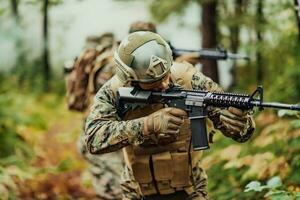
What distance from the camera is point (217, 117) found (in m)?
4.49

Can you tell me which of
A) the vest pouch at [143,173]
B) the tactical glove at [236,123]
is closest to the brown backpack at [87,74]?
the vest pouch at [143,173]

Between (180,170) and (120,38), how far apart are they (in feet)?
19.5

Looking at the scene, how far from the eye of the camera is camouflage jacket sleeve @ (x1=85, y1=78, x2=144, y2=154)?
4.27 m

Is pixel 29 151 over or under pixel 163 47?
under

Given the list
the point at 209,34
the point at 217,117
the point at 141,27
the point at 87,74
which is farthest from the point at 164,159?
the point at 209,34

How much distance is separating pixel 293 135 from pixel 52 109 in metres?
10.2

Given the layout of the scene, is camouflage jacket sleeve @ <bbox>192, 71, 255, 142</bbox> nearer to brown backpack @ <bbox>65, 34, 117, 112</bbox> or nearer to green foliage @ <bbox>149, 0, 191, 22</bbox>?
brown backpack @ <bbox>65, 34, 117, 112</bbox>

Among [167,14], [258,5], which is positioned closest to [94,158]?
[167,14]

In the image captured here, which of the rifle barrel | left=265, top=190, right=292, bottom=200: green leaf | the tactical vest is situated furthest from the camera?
left=265, top=190, right=292, bottom=200: green leaf

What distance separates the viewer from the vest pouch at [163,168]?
4.61 m

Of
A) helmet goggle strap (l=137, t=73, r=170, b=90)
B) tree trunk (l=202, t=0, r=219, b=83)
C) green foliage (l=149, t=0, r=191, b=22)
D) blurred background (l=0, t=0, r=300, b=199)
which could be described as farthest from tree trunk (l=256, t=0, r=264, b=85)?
helmet goggle strap (l=137, t=73, r=170, b=90)

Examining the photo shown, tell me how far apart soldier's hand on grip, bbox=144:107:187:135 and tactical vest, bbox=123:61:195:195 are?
1.05 feet

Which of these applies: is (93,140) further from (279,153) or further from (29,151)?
(29,151)

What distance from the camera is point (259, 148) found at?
7746mm
